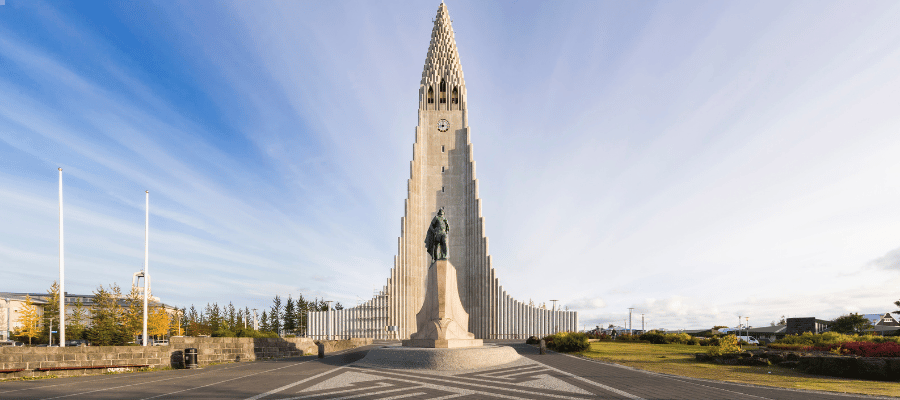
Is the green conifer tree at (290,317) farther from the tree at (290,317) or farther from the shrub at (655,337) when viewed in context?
the shrub at (655,337)

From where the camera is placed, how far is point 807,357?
13711 mm

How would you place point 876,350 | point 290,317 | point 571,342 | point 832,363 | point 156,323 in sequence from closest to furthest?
point 832,363 < point 876,350 < point 571,342 < point 156,323 < point 290,317

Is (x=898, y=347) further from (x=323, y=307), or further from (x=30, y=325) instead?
(x=323, y=307)

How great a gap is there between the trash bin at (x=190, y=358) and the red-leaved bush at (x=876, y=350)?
880 inches

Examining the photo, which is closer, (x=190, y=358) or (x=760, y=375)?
(x=760, y=375)

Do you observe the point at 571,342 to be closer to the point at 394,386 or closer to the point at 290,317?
the point at 394,386

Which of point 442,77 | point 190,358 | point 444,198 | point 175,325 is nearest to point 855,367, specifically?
point 190,358

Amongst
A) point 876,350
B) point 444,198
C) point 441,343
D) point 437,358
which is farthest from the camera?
point 444,198

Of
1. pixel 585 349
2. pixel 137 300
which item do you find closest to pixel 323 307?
pixel 137 300

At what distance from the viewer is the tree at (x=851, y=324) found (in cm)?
3106

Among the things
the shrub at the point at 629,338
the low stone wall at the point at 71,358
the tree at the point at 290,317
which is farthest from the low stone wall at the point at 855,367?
the tree at the point at 290,317

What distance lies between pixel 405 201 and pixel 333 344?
19.1 m

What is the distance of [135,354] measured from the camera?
15.3 meters

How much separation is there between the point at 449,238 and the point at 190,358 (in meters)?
29.2
